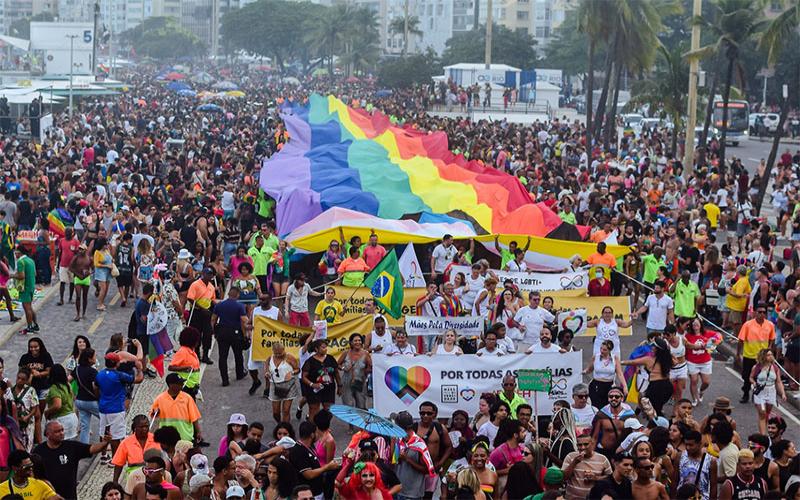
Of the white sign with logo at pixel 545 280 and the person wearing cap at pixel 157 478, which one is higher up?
the white sign with logo at pixel 545 280

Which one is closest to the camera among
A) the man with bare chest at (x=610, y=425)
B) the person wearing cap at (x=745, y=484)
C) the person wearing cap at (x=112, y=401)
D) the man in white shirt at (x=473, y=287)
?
the person wearing cap at (x=745, y=484)

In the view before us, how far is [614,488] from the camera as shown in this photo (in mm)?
10203

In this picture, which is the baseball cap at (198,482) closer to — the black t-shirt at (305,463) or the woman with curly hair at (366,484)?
the black t-shirt at (305,463)

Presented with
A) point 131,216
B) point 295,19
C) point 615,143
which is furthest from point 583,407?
point 295,19

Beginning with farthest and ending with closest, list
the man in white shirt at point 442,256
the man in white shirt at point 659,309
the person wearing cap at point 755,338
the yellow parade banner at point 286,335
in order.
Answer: the man in white shirt at point 442,256 < the man in white shirt at point 659,309 < the person wearing cap at point 755,338 < the yellow parade banner at point 286,335

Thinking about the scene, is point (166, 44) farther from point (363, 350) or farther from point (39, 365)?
point (39, 365)

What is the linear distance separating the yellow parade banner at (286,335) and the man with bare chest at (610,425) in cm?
410

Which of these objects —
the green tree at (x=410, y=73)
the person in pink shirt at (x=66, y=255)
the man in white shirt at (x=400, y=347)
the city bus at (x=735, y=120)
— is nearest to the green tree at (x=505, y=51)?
the green tree at (x=410, y=73)

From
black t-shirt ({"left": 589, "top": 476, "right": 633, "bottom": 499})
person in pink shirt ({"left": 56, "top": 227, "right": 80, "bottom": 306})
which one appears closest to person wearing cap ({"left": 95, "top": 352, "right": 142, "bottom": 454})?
black t-shirt ({"left": 589, "top": 476, "right": 633, "bottom": 499})

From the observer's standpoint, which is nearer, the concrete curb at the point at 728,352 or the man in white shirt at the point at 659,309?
the man in white shirt at the point at 659,309

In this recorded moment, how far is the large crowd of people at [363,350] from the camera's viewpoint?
10.6 meters

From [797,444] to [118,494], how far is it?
7.66m

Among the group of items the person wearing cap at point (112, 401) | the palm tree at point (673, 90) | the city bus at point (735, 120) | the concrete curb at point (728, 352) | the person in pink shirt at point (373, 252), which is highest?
the palm tree at point (673, 90)

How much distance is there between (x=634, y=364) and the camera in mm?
14516
